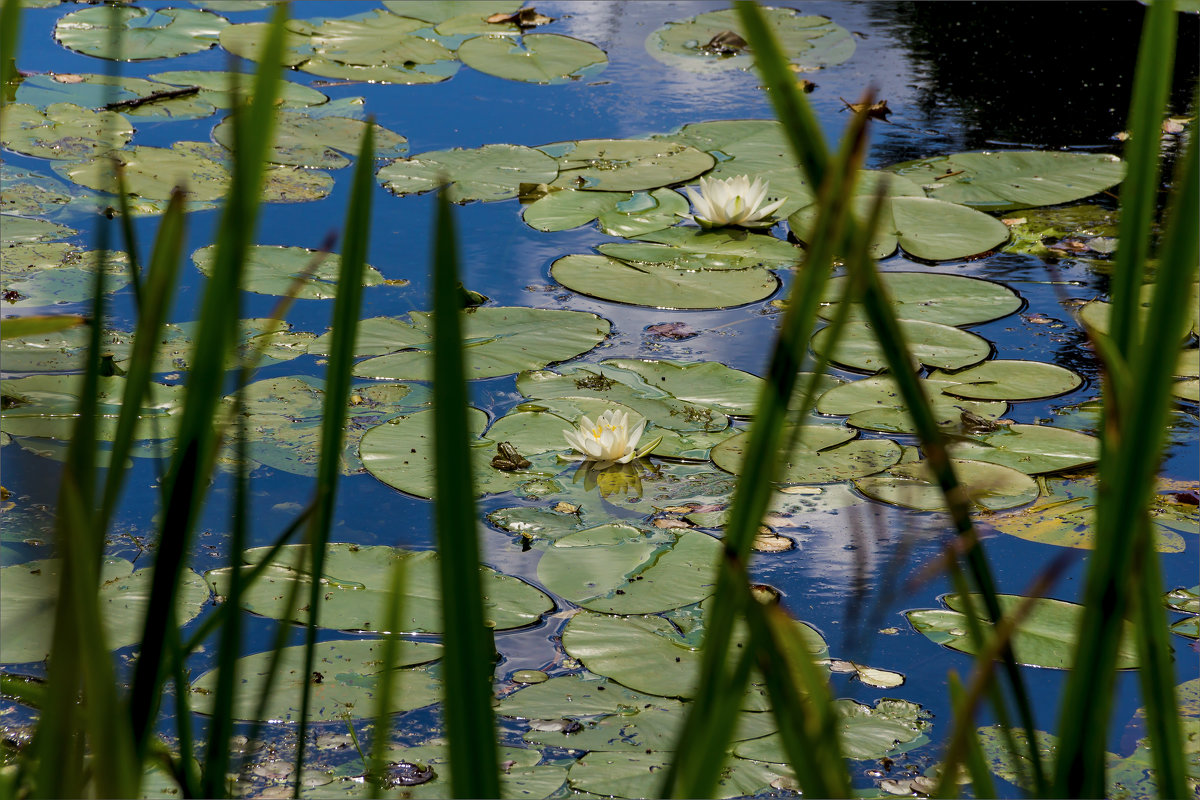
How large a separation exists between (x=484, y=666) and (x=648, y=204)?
218 cm

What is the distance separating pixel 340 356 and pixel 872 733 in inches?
35.9

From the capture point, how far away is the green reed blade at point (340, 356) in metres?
0.39

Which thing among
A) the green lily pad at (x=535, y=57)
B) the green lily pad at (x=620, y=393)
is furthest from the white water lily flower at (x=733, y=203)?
the green lily pad at (x=535, y=57)

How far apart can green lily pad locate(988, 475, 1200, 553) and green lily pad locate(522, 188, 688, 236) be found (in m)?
1.13

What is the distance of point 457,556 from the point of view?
1.09ft

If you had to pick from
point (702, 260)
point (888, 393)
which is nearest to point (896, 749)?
point (888, 393)

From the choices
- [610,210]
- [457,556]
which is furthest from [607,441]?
[457,556]

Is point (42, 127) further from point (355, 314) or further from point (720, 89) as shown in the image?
point (355, 314)

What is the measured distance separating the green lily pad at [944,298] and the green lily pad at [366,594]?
0.93m

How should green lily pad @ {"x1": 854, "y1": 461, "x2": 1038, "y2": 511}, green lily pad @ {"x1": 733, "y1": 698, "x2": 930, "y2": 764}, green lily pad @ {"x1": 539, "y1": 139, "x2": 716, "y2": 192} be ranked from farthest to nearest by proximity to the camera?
green lily pad @ {"x1": 539, "y1": 139, "x2": 716, "y2": 192} → green lily pad @ {"x1": 854, "y1": 461, "x2": 1038, "y2": 511} → green lily pad @ {"x1": 733, "y1": 698, "x2": 930, "y2": 764}

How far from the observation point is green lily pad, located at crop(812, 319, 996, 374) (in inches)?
73.1

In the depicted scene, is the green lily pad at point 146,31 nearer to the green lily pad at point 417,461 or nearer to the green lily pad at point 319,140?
the green lily pad at point 319,140

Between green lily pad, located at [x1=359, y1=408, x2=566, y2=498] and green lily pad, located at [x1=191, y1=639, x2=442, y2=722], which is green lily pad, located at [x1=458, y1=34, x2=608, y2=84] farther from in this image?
green lily pad, located at [x1=191, y1=639, x2=442, y2=722]

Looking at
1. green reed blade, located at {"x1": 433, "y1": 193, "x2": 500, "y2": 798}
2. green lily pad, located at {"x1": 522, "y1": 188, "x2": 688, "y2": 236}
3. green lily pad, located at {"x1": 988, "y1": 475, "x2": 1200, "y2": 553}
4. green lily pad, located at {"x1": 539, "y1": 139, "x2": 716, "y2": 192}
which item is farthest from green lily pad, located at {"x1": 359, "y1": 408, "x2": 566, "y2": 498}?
green reed blade, located at {"x1": 433, "y1": 193, "x2": 500, "y2": 798}
